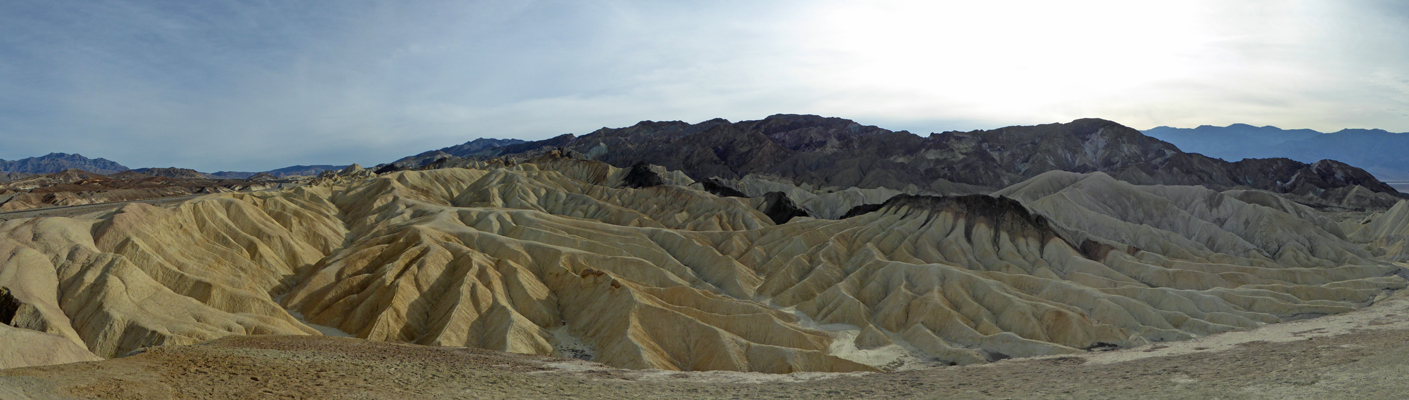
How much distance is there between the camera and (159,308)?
4075 centimetres

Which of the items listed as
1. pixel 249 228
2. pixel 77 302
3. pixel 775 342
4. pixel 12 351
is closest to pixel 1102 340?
pixel 775 342

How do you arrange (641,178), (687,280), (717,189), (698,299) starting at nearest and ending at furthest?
(698,299), (687,280), (717,189), (641,178)

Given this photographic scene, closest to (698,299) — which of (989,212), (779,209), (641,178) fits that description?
(989,212)

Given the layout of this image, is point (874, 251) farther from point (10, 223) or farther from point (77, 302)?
point (10, 223)

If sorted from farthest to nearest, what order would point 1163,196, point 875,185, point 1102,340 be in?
point 875,185 → point 1163,196 → point 1102,340

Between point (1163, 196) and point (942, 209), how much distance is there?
5087 centimetres

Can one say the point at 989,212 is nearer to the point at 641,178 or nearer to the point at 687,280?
the point at 687,280

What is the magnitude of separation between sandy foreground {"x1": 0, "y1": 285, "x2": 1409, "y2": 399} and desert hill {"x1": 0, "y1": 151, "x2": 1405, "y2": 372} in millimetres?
10798

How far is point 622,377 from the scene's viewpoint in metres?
29.9

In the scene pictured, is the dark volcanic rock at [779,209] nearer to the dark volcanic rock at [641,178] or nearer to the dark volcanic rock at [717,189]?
the dark volcanic rock at [717,189]

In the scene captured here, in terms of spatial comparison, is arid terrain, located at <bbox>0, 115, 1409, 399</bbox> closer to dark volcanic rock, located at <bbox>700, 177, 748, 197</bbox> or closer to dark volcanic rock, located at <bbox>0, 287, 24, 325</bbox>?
dark volcanic rock, located at <bbox>0, 287, 24, 325</bbox>

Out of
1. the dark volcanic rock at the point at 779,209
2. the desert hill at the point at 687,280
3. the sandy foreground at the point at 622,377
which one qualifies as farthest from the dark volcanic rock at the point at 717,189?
the sandy foreground at the point at 622,377

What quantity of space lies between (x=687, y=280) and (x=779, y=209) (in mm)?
48342

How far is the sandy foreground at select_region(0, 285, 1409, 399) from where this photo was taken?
76.7ft
